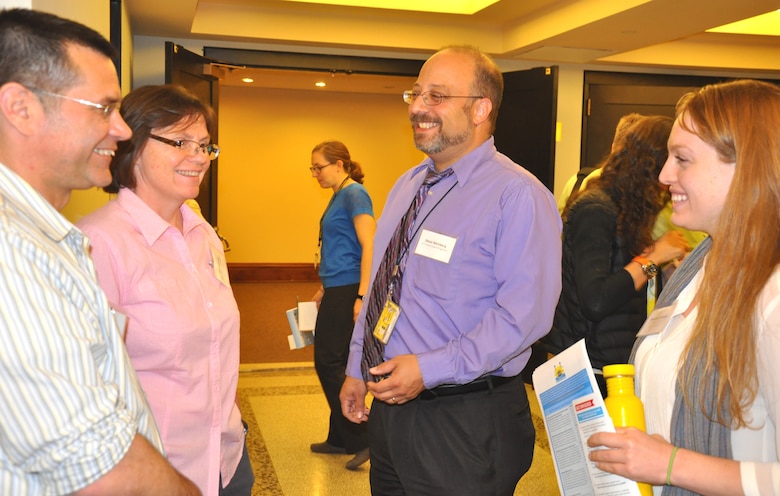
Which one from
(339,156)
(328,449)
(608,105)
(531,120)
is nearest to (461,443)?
(328,449)

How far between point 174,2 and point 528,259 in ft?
11.8

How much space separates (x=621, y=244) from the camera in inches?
104

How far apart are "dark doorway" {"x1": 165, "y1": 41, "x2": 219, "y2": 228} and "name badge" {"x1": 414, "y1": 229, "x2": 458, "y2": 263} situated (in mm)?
3236

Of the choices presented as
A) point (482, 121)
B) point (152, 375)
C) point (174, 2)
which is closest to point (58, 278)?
point (152, 375)

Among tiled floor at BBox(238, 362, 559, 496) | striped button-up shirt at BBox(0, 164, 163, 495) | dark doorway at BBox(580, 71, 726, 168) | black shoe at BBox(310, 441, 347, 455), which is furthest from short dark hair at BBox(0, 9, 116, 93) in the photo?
dark doorway at BBox(580, 71, 726, 168)

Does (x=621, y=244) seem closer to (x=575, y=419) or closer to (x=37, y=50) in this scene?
(x=575, y=419)

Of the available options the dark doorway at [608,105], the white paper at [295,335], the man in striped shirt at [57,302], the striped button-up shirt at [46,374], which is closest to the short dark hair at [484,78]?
the man in striped shirt at [57,302]

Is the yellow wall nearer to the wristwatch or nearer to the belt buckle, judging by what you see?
the wristwatch

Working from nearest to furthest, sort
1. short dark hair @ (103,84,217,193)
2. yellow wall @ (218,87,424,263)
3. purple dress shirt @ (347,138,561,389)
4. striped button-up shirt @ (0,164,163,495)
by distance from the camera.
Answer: striped button-up shirt @ (0,164,163,495) < short dark hair @ (103,84,217,193) < purple dress shirt @ (347,138,561,389) < yellow wall @ (218,87,424,263)

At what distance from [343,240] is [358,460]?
1262 millimetres

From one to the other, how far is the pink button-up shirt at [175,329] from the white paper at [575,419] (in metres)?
0.78

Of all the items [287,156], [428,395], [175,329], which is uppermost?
[287,156]

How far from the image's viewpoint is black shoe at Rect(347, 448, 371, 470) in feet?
13.5

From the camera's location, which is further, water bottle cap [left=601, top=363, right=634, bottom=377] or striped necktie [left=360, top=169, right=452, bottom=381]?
striped necktie [left=360, top=169, right=452, bottom=381]
